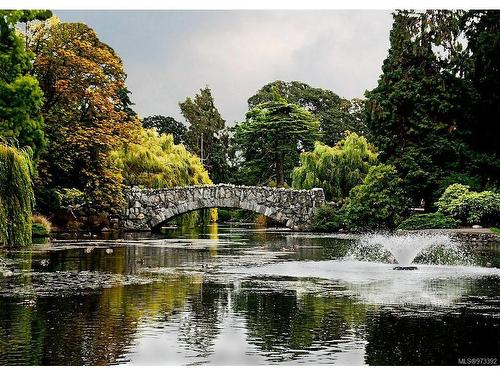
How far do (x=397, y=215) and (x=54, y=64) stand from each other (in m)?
13.4

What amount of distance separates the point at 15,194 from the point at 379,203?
1743 centimetres

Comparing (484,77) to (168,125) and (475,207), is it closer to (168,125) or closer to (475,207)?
(475,207)

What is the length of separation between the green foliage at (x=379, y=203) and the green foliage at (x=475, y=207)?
10.5ft

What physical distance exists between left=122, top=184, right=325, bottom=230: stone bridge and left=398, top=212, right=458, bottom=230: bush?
819cm

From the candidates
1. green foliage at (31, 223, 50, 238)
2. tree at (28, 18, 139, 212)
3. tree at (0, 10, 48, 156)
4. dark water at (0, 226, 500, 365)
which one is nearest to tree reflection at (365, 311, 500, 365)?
dark water at (0, 226, 500, 365)

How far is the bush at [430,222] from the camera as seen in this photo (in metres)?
27.8

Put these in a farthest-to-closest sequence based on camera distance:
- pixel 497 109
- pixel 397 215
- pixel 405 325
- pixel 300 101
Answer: pixel 300 101, pixel 397 215, pixel 497 109, pixel 405 325

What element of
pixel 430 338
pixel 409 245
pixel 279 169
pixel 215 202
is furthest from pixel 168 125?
pixel 430 338

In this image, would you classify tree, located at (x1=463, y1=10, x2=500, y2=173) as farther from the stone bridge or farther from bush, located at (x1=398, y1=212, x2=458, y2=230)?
the stone bridge

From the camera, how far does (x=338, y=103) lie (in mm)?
57594

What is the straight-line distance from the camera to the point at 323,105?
5672cm

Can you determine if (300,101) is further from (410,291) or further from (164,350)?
(164,350)

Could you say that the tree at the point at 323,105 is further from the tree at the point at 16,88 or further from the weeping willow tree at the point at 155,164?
the tree at the point at 16,88

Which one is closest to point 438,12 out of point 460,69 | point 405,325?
point 460,69
